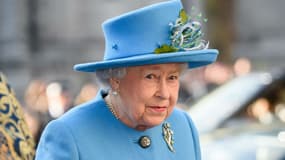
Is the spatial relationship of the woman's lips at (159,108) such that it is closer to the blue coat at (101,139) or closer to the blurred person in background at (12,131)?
the blue coat at (101,139)

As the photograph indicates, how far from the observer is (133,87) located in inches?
147

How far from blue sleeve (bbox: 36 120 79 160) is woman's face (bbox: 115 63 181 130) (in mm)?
250

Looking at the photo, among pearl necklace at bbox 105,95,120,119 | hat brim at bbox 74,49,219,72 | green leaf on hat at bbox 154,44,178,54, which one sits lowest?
pearl necklace at bbox 105,95,120,119

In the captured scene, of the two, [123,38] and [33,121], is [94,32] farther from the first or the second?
[123,38]

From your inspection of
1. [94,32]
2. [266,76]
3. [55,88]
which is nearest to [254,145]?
[266,76]

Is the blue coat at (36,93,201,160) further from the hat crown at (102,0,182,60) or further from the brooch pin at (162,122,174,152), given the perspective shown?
the hat crown at (102,0,182,60)

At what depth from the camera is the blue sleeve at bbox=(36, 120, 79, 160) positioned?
143 inches

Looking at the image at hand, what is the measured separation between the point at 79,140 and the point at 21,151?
81 centimetres

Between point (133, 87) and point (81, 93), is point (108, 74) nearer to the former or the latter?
point (133, 87)

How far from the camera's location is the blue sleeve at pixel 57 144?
3.62m

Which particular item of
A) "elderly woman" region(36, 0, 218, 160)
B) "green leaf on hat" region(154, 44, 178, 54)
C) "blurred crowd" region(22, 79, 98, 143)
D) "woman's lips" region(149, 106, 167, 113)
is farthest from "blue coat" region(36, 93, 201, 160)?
"blurred crowd" region(22, 79, 98, 143)

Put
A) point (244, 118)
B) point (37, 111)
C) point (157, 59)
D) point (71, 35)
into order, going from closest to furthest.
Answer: point (157, 59), point (244, 118), point (37, 111), point (71, 35)

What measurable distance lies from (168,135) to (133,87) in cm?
36

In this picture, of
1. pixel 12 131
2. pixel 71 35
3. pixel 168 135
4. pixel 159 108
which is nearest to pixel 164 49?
pixel 159 108
